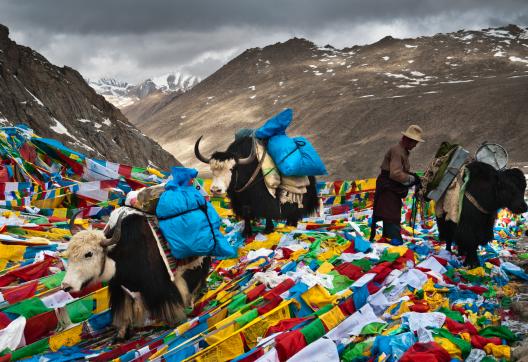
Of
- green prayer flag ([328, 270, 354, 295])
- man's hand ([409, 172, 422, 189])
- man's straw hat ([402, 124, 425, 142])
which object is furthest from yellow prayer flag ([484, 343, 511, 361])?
man's straw hat ([402, 124, 425, 142])

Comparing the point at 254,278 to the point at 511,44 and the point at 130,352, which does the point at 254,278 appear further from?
the point at 511,44

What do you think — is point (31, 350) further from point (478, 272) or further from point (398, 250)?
point (478, 272)

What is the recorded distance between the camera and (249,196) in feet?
19.7

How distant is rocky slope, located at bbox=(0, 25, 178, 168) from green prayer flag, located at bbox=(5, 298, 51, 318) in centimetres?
1241

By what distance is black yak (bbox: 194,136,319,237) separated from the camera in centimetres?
567

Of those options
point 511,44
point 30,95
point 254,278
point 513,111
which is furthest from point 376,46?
point 254,278

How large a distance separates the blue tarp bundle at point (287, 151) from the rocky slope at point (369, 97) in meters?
19.7

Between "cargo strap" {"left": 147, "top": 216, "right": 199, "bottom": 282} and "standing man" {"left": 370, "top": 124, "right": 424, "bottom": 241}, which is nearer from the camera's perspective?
"cargo strap" {"left": 147, "top": 216, "right": 199, "bottom": 282}

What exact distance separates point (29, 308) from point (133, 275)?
0.76m

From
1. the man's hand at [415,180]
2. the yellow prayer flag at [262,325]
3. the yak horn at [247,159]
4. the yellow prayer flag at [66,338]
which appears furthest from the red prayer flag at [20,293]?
the man's hand at [415,180]

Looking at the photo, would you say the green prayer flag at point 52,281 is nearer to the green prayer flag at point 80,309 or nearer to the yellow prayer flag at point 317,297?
the green prayer flag at point 80,309

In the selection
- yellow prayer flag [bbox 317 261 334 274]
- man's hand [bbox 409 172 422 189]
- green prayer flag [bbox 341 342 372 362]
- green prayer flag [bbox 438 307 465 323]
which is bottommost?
green prayer flag [bbox 438 307 465 323]

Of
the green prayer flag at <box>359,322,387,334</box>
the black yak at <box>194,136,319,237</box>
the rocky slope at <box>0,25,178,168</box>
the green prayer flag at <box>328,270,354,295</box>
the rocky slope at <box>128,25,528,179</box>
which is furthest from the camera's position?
the rocky slope at <box>128,25,528,179</box>

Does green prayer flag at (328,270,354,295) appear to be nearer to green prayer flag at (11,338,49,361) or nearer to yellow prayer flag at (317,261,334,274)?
yellow prayer flag at (317,261,334,274)
